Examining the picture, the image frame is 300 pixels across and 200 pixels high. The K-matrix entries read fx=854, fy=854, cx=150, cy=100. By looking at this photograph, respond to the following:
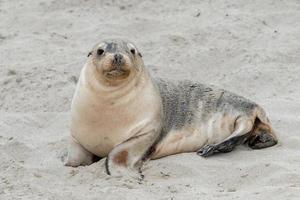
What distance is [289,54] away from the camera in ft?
24.0

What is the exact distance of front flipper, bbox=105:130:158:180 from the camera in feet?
16.0

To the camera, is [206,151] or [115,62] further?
[206,151]

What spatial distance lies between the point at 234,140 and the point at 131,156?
28.4 inches

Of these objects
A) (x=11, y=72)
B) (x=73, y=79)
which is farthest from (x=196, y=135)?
(x=11, y=72)

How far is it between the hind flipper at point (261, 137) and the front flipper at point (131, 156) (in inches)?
28.3

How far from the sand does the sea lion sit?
10 centimetres

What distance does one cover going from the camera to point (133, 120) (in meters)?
5.06

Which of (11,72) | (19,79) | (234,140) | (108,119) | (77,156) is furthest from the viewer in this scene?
(11,72)

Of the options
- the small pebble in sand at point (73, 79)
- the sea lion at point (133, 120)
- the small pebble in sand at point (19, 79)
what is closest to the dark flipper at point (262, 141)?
the sea lion at point (133, 120)

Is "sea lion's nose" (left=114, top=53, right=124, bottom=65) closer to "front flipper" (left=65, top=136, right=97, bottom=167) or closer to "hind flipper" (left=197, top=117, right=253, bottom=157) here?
"front flipper" (left=65, top=136, right=97, bottom=167)

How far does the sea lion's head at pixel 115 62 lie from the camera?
4930 millimetres

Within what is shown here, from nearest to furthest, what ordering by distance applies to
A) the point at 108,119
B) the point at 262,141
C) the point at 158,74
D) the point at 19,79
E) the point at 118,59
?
the point at 118,59 < the point at 108,119 < the point at 262,141 < the point at 19,79 < the point at 158,74

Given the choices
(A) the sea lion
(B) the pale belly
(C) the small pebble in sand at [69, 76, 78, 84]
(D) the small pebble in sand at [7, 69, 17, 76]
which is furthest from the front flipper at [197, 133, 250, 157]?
(D) the small pebble in sand at [7, 69, 17, 76]

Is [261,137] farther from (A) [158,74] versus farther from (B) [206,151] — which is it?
(A) [158,74]
